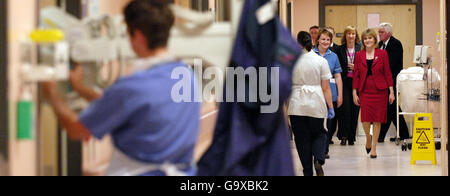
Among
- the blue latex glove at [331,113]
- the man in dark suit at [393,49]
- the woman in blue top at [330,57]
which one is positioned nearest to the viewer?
the blue latex glove at [331,113]

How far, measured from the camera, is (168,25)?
7.93 feet

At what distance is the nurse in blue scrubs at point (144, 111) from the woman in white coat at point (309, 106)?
3.24 meters

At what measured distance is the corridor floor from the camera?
5992 mm

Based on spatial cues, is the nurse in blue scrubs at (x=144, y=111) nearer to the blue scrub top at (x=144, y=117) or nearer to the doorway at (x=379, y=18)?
the blue scrub top at (x=144, y=117)

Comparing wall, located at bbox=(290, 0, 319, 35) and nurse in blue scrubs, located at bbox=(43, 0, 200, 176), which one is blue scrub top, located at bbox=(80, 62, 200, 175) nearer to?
nurse in blue scrubs, located at bbox=(43, 0, 200, 176)

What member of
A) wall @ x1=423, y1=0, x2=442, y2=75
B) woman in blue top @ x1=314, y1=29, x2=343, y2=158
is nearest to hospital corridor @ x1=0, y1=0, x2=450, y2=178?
woman in blue top @ x1=314, y1=29, x2=343, y2=158

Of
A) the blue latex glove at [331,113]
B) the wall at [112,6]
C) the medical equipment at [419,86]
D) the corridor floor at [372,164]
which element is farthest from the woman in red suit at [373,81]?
the wall at [112,6]

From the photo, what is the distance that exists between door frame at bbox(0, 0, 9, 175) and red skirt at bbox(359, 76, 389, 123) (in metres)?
5.42

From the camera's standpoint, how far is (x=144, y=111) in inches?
91.7

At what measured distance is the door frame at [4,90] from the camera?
7.55 feet
